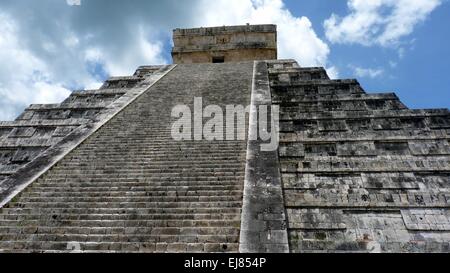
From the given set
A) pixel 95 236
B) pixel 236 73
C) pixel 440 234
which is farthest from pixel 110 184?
pixel 236 73

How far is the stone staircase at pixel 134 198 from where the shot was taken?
459 cm

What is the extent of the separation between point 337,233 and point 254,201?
1.28m

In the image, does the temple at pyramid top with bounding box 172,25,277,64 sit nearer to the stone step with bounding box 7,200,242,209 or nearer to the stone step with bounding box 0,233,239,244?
the stone step with bounding box 7,200,242,209

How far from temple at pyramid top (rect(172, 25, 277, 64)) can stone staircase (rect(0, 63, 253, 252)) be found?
857 cm

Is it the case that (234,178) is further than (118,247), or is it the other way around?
(234,178)

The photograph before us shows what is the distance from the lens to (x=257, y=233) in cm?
445

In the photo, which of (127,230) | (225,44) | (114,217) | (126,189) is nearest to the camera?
(127,230)

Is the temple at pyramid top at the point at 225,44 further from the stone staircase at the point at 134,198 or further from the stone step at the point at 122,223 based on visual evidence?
the stone step at the point at 122,223

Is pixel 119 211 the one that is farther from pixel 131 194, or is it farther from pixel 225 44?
pixel 225 44

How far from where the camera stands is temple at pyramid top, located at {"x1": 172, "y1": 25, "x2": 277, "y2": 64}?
1576cm

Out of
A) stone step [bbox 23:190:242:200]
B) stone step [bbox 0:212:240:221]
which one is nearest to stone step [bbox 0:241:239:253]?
stone step [bbox 0:212:240:221]

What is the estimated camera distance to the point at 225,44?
1602cm

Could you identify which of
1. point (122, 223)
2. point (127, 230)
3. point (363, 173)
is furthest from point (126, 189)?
point (363, 173)

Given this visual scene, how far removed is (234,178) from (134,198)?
1.66 meters
